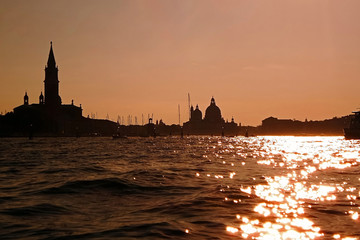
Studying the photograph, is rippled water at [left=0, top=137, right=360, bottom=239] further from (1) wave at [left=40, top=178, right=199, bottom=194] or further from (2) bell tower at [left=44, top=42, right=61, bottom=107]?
(2) bell tower at [left=44, top=42, right=61, bottom=107]

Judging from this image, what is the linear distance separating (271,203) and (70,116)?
174346mm

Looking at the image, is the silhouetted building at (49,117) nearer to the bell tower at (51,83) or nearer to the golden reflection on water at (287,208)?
the bell tower at (51,83)

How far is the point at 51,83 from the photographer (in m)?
162

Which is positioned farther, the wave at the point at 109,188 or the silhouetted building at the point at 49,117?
the silhouetted building at the point at 49,117

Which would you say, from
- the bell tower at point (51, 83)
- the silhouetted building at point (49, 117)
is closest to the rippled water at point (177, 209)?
the silhouetted building at point (49, 117)

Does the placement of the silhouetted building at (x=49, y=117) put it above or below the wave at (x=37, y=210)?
above

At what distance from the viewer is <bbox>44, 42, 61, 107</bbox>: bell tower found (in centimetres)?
15838

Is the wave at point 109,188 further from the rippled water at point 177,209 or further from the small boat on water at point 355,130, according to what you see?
the small boat on water at point 355,130

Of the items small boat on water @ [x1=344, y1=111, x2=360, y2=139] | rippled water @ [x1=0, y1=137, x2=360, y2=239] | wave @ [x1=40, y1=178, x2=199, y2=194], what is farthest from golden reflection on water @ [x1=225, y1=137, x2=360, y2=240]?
small boat on water @ [x1=344, y1=111, x2=360, y2=139]

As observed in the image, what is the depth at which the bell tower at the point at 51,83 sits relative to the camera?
15838 cm

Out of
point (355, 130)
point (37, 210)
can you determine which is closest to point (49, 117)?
point (355, 130)

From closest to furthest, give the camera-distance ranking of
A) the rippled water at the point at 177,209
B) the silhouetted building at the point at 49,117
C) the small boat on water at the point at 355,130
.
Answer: the rippled water at the point at 177,209 < the small boat on water at the point at 355,130 < the silhouetted building at the point at 49,117

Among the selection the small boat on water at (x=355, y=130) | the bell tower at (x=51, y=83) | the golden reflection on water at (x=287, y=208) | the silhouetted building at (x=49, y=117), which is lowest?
the golden reflection on water at (x=287, y=208)

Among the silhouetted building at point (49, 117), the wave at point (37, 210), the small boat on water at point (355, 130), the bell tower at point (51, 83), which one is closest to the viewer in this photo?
the wave at point (37, 210)
